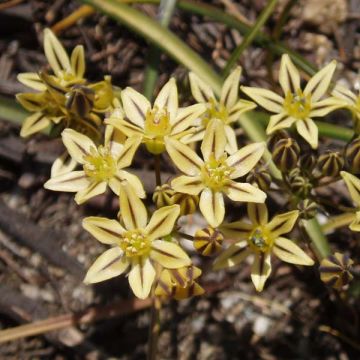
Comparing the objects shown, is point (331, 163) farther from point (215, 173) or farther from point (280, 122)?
point (215, 173)

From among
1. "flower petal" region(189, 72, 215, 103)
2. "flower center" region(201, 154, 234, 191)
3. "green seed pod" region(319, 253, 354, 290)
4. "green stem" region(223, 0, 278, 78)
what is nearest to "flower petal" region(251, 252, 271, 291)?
"green seed pod" region(319, 253, 354, 290)

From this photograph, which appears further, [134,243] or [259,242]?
[259,242]

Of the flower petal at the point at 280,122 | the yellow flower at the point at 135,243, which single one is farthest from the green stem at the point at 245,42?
the yellow flower at the point at 135,243

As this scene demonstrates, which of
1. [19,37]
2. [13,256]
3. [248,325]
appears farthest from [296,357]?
[19,37]

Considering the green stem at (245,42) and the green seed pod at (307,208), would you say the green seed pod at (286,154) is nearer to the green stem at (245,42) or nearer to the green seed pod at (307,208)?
the green seed pod at (307,208)

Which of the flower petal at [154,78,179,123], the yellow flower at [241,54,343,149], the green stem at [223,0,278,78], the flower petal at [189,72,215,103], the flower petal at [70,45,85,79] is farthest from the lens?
the green stem at [223,0,278,78]

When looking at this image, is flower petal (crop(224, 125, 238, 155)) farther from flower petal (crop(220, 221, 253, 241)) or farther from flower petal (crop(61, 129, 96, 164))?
flower petal (crop(61, 129, 96, 164))

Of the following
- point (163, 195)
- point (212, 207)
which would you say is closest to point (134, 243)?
point (163, 195)
